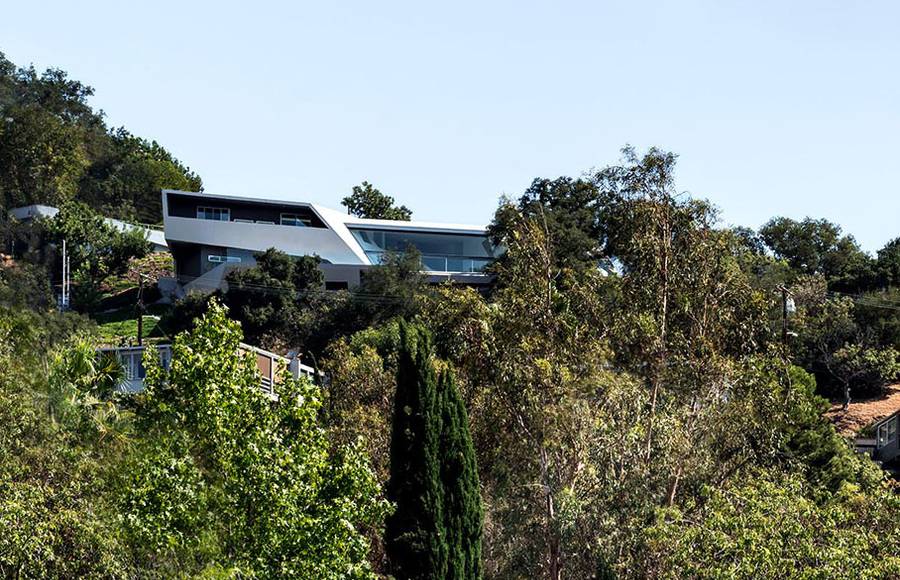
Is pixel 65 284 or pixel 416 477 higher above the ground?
pixel 65 284

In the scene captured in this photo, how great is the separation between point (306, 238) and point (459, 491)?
1980 inches

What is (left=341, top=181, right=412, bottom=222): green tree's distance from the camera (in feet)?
306

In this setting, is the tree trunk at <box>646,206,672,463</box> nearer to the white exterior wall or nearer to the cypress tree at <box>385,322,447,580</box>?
the cypress tree at <box>385,322,447,580</box>

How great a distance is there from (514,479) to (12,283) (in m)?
45.1

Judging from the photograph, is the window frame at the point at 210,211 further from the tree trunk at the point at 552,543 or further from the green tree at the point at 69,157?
the tree trunk at the point at 552,543

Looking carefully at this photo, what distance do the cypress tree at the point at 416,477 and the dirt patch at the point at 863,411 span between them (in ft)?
112

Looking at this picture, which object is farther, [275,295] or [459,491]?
[275,295]

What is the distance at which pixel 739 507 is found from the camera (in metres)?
22.3

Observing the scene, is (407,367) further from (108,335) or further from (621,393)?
(108,335)

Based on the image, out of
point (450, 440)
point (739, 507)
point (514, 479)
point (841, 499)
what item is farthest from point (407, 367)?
point (841, 499)

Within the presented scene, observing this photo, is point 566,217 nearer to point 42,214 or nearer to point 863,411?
point 863,411

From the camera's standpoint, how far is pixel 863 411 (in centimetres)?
5906

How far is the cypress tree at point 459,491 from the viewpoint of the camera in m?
23.5

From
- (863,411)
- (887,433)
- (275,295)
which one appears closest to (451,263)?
(275,295)
